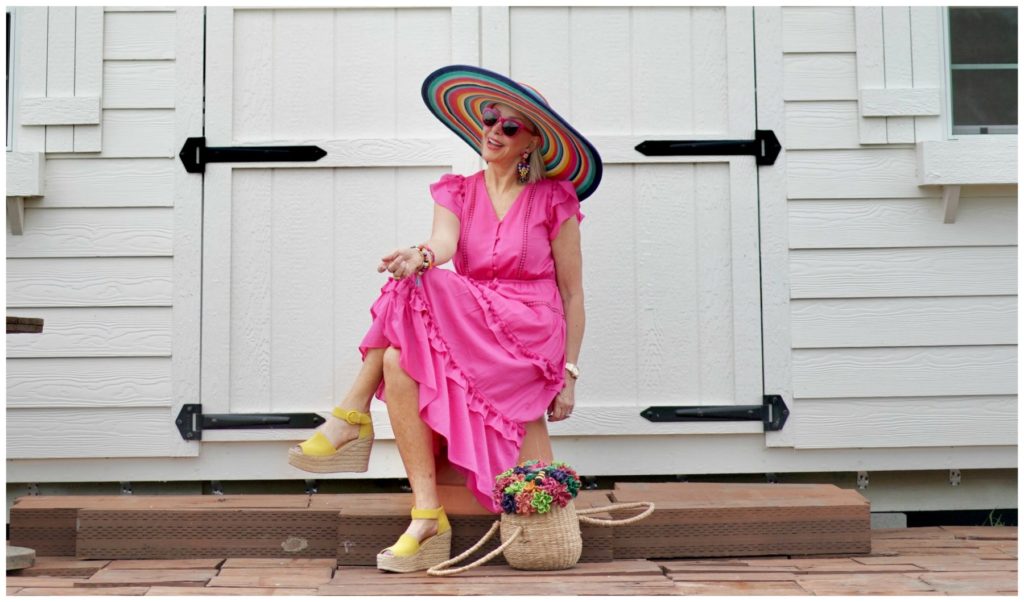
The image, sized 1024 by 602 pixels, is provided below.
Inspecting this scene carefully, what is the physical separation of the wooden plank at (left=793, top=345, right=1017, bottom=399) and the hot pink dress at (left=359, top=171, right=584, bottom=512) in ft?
3.30

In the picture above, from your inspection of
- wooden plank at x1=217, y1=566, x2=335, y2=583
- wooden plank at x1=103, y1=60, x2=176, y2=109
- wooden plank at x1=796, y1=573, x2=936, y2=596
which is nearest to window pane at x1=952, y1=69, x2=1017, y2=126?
wooden plank at x1=796, y1=573, x2=936, y2=596

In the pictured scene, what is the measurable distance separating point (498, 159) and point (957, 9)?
1.69m

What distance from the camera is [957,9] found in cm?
381

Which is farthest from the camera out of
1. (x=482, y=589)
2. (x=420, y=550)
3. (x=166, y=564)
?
(x=166, y=564)

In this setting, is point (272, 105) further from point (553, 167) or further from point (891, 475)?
point (891, 475)

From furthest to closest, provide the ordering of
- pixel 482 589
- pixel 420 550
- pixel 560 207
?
pixel 560 207, pixel 420 550, pixel 482 589

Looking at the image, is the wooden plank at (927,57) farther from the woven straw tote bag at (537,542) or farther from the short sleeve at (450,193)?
the woven straw tote bag at (537,542)

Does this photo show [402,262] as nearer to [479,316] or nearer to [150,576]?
[479,316]

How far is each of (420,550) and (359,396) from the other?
0.44 metres

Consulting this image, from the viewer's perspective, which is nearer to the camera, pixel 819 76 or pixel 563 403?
pixel 563 403

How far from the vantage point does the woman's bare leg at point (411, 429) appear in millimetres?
2975

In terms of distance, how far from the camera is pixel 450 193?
3268mm

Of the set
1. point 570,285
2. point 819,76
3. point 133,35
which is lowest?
point 570,285

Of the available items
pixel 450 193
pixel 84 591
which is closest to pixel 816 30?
pixel 450 193
